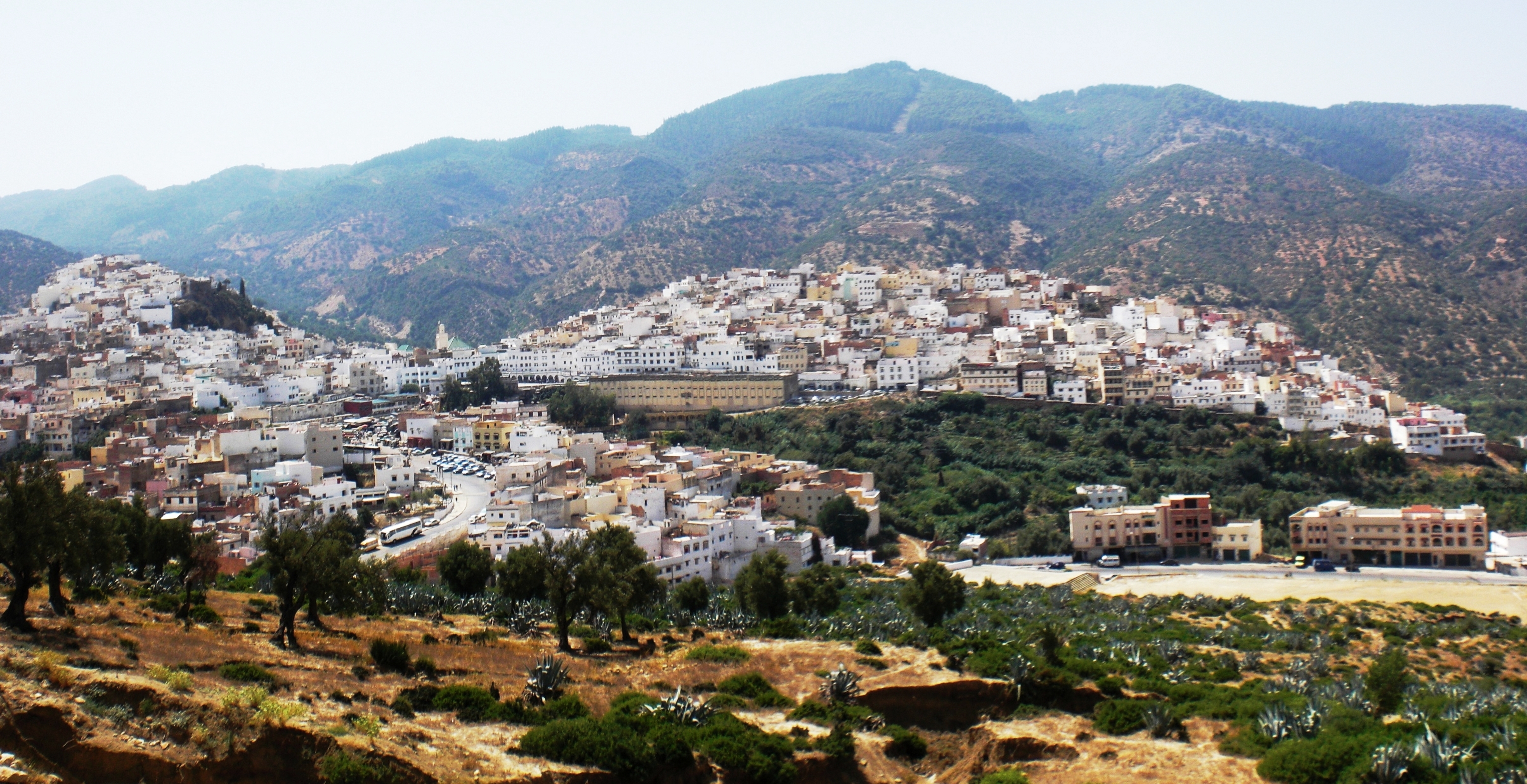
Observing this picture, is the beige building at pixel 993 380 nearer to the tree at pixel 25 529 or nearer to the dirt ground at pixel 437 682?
the dirt ground at pixel 437 682

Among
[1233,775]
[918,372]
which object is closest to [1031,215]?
[918,372]

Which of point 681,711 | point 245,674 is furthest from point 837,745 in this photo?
point 245,674

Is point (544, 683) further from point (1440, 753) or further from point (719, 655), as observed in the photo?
point (1440, 753)

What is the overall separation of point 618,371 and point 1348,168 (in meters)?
116

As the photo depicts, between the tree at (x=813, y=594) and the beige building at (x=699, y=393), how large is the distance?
95.6ft

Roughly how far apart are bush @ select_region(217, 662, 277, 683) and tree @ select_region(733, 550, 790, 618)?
11.8 meters

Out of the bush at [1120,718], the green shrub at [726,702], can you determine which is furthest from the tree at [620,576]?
the bush at [1120,718]

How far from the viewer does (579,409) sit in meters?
54.4

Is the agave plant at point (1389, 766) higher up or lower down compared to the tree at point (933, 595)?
higher up

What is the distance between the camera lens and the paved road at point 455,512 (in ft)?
110

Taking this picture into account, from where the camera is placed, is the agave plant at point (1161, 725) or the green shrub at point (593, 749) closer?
the green shrub at point (593, 749)

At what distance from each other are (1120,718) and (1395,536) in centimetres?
2779

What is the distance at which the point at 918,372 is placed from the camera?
59125 mm

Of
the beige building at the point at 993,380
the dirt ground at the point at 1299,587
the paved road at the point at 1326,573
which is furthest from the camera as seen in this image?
the beige building at the point at 993,380
